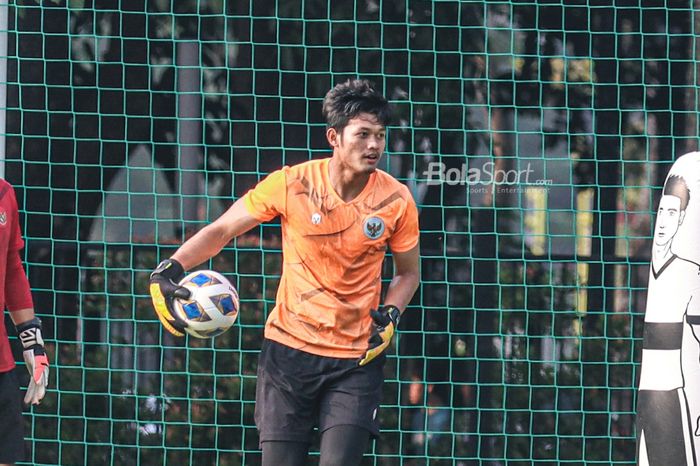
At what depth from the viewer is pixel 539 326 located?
704 cm

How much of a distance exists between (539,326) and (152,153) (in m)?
2.23

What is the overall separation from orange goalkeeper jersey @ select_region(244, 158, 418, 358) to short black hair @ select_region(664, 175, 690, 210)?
103 centimetres

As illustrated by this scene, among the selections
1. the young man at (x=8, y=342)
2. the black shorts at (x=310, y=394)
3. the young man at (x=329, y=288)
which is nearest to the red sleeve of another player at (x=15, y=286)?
the young man at (x=8, y=342)

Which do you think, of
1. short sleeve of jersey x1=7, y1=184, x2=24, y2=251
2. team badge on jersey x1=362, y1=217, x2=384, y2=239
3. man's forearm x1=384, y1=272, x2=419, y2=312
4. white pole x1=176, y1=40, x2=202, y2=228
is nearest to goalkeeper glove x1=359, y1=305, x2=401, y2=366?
man's forearm x1=384, y1=272, x2=419, y2=312

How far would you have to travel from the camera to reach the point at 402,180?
7.02 metres

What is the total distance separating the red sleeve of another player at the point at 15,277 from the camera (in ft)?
17.8

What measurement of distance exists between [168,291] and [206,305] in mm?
162

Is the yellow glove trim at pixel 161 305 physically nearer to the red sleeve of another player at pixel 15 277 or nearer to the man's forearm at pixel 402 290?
the red sleeve of another player at pixel 15 277

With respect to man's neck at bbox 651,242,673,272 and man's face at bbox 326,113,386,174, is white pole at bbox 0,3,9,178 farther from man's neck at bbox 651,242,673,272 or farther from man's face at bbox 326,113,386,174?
man's neck at bbox 651,242,673,272

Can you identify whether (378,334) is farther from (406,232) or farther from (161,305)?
(161,305)

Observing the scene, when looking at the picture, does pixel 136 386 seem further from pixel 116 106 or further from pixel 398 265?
pixel 398 265

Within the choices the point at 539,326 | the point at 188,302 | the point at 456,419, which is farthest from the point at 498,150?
the point at 188,302

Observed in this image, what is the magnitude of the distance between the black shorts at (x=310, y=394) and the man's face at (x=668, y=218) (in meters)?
1.22

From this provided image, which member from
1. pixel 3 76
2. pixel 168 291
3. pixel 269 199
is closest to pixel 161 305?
pixel 168 291
